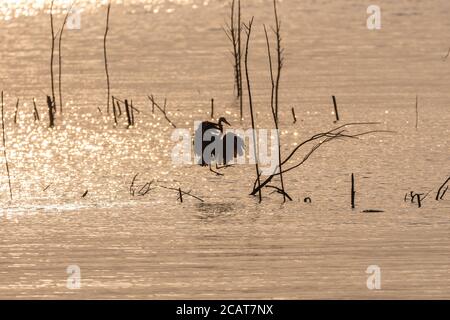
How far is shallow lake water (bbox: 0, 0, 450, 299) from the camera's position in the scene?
558 centimetres

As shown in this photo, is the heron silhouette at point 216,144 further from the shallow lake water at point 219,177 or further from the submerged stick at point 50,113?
the submerged stick at point 50,113

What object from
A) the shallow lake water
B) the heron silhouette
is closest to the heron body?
the heron silhouette

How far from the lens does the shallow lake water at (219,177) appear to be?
5.58 metres

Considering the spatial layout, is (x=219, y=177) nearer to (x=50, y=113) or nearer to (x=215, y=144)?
(x=215, y=144)

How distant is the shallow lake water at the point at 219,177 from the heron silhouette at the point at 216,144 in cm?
16

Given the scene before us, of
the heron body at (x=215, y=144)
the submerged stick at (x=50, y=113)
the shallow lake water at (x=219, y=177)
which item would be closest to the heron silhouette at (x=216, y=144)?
the heron body at (x=215, y=144)

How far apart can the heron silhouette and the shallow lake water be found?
0.54 feet

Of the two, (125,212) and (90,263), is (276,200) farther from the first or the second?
(90,263)

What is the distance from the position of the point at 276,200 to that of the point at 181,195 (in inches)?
16.5

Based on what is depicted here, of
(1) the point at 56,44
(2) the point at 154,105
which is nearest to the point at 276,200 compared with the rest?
(2) the point at 154,105

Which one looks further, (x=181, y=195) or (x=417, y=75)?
(x=417, y=75)

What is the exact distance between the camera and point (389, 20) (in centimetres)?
1255

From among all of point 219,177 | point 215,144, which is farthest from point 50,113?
point 219,177

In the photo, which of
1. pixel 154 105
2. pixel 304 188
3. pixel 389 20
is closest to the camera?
pixel 304 188
